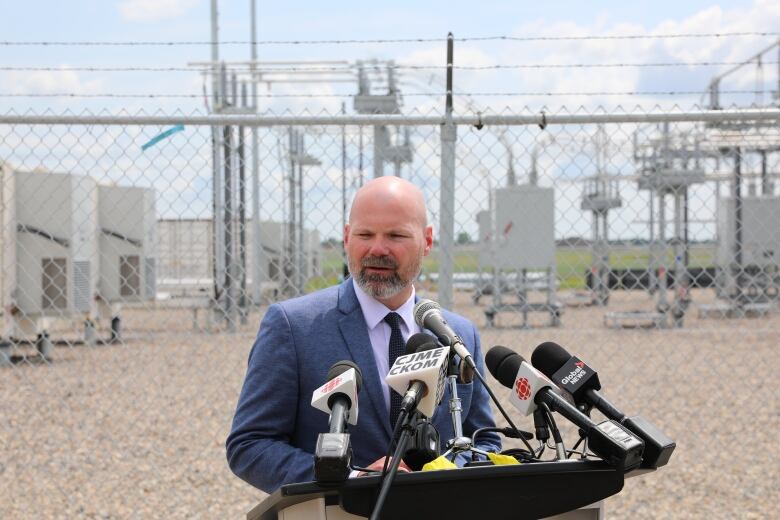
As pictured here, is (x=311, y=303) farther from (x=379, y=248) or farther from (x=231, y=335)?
(x=231, y=335)

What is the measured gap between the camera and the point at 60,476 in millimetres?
6609

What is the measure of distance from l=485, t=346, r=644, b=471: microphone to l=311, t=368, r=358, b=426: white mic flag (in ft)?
1.23

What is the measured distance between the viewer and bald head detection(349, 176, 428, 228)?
8.13 feet

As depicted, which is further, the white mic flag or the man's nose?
the man's nose

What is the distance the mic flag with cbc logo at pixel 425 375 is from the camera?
1.71m

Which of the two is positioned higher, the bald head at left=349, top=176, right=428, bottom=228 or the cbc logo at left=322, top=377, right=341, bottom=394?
the bald head at left=349, top=176, right=428, bottom=228

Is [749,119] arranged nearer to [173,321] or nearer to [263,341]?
[263,341]

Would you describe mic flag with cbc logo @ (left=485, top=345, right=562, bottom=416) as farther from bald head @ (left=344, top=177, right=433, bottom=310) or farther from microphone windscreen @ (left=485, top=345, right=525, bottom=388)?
bald head @ (left=344, top=177, right=433, bottom=310)

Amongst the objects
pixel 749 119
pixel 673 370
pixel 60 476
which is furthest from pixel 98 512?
pixel 673 370

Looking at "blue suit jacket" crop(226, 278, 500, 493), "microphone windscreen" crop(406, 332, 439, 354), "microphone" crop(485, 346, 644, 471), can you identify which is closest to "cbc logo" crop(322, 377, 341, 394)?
"microphone windscreen" crop(406, 332, 439, 354)

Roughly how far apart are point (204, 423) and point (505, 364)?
22.4 ft

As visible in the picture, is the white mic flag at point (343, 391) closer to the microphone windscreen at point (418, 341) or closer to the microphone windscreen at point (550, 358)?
the microphone windscreen at point (418, 341)

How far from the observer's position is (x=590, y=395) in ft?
6.44

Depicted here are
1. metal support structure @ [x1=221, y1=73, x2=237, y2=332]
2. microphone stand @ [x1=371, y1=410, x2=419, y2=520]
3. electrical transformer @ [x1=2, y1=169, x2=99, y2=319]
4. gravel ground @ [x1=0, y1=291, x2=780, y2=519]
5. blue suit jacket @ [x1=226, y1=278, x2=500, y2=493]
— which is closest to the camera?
microphone stand @ [x1=371, y1=410, x2=419, y2=520]
